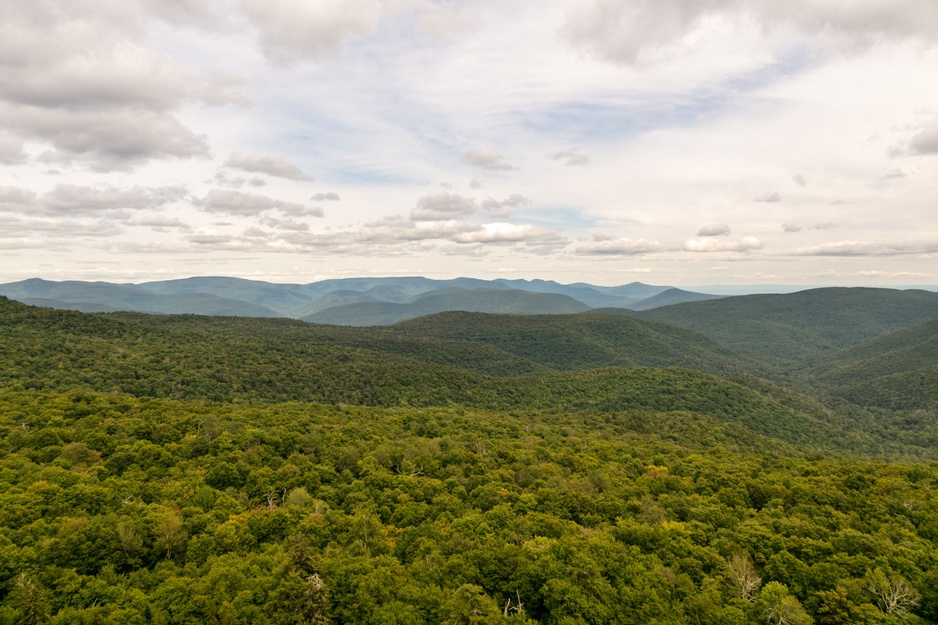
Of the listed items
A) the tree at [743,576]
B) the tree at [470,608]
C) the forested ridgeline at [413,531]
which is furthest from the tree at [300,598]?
the tree at [743,576]

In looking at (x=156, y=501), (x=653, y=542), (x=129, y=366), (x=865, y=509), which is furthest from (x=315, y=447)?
(x=129, y=366)

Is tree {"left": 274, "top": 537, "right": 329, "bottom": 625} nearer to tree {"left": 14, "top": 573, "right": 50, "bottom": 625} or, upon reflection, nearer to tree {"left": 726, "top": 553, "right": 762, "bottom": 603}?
tree {"left": 14, "top": 573, "right": 50, "bottom": 625}

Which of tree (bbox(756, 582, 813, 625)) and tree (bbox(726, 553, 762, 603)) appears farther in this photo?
tree (bbox(726, 553, 762, 603))

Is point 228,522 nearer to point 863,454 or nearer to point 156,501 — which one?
point 156,501

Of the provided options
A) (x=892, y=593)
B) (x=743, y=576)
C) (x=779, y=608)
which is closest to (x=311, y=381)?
(x=743, y=576)

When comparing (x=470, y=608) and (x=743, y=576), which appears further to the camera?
(x=743, y=576)

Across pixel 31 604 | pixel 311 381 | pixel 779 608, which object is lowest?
pixel 311 381

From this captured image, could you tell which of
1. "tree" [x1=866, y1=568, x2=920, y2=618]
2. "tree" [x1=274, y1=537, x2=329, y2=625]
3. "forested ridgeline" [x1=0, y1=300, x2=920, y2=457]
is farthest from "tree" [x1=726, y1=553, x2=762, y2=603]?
"forested ridgeline" [x1=0, y1=300, x2=920, y2=457]

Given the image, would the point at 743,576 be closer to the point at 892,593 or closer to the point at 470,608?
the point at 892,593

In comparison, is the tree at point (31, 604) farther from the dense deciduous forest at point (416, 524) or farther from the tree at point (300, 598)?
the tree at point (300, 598)
